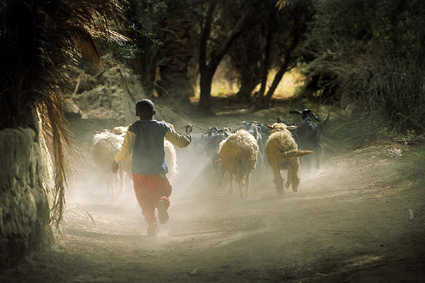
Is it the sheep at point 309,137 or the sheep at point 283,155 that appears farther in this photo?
the sheep at point 309,137

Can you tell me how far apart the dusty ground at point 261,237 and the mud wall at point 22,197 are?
0.19 meters

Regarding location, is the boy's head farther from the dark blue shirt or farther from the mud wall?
the mud wall

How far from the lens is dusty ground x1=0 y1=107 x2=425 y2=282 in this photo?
3811 mm

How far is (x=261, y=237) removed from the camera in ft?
16.5

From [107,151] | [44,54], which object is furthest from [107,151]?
[44,54]

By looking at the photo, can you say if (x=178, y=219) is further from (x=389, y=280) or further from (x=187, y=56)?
(x=187, y=56)

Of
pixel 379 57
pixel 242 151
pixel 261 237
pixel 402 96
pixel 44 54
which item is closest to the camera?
pixel 44 54

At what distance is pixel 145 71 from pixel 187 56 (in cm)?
278

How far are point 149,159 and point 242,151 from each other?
2.42m

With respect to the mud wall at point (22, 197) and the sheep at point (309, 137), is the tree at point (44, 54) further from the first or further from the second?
the sheep at point (309, 137)

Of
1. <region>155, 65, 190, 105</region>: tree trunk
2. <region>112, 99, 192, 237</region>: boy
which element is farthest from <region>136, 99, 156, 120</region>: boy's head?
<region>155, 65, 190, 105</region>: tree trunk

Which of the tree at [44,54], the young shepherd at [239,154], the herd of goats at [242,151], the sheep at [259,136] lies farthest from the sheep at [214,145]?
the tree at [44,54]

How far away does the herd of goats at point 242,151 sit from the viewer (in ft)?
24.3

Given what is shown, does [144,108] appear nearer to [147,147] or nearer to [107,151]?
[147,147]
